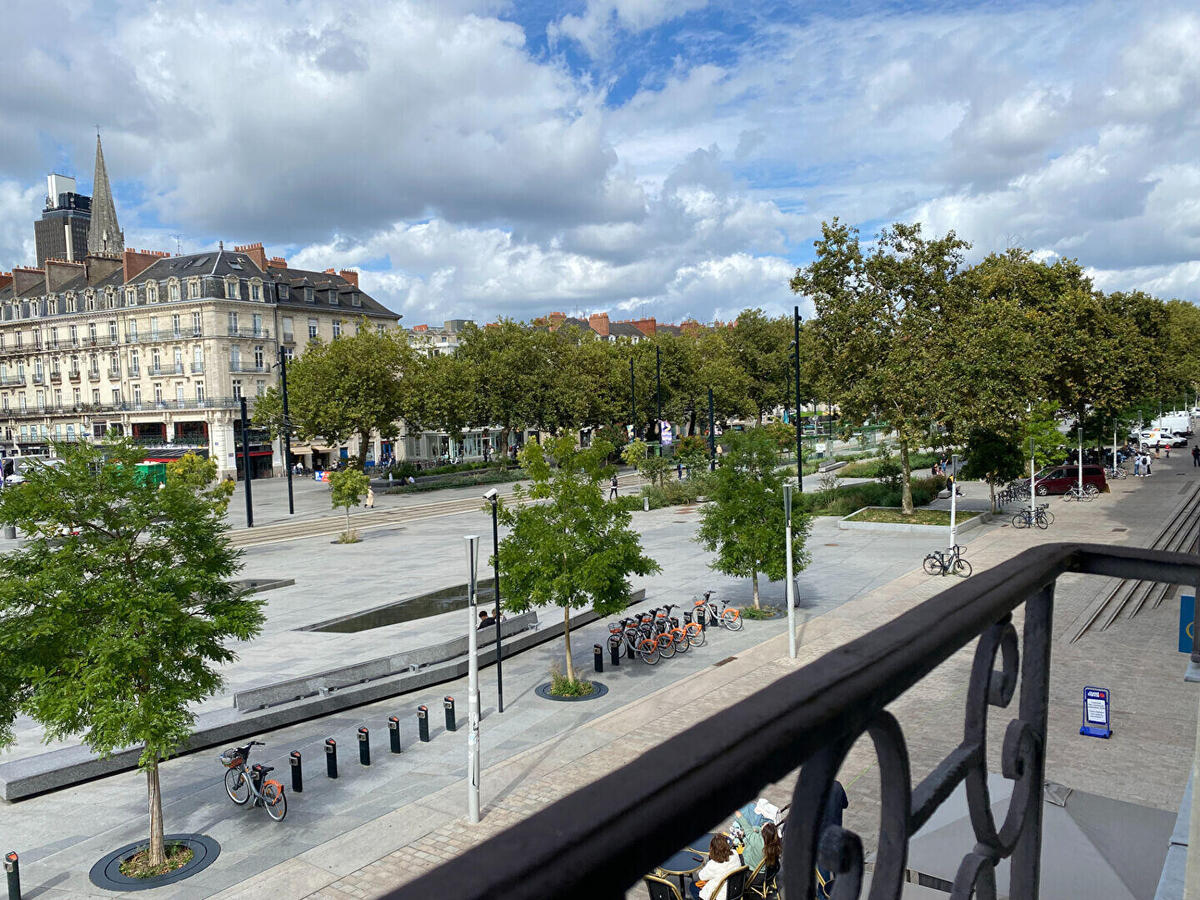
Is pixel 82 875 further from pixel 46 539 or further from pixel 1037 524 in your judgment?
pixel 1037 524

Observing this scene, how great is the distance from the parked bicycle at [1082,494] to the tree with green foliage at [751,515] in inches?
1000

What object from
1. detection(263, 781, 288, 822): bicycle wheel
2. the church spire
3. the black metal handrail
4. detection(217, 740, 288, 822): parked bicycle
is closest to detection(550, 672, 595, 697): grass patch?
detection(217, 740, 288, 822): parked bicycle

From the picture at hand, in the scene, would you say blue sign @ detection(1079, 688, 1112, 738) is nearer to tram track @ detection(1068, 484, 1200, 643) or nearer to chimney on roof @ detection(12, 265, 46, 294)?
tram track @ detection(1068, 484, 1200, 643)

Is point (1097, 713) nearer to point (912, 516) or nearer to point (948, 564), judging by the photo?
point (948, 564)

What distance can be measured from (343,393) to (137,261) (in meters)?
32.9

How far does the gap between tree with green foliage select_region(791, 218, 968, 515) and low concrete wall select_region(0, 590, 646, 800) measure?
19782 mm

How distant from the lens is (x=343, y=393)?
53.8 m

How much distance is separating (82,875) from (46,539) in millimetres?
4292

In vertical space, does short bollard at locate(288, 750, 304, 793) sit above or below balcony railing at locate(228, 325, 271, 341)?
below

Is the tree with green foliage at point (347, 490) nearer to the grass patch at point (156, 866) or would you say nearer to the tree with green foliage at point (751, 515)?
the tree with green foliage at point (751, 515)

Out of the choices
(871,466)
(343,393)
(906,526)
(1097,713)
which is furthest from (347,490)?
(871,466)

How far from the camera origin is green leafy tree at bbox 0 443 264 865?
1122cm

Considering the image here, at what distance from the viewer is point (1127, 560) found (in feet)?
6.82

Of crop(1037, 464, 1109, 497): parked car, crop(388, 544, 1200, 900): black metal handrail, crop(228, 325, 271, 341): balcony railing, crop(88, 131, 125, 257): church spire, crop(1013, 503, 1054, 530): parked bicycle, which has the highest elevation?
crop(88, 131, 125, 257): church spire
